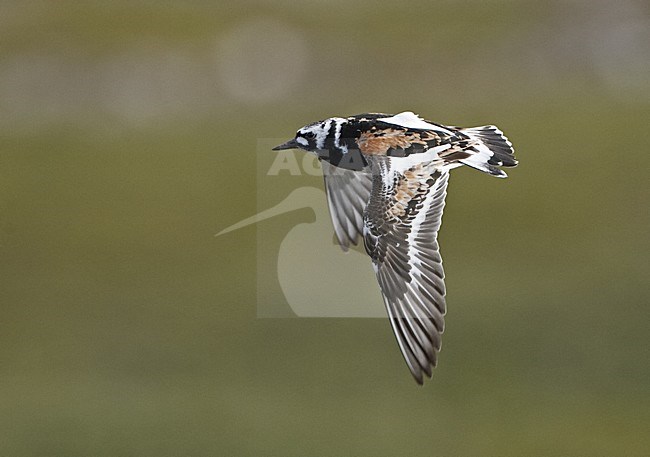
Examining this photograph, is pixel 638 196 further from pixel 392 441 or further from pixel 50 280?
pixel 50 280

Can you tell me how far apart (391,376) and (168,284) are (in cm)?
456

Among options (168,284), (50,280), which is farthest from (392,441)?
(50,280)

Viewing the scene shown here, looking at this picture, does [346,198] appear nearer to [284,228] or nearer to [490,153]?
[490,153]

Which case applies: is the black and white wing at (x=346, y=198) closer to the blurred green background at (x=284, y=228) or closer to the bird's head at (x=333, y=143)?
the bird's head at (x=333, y=143)

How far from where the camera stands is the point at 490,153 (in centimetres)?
763

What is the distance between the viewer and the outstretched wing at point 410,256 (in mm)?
7016

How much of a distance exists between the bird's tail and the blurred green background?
649cm

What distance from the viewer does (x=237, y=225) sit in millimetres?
19516

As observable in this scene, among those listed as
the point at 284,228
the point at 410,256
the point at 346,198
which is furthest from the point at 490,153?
the point at 284,228

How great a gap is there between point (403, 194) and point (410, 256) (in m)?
0.38

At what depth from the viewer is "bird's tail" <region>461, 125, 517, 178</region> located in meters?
7.39

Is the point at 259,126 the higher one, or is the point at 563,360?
the point at 259,126

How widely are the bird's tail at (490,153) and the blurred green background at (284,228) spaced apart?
6.49 m

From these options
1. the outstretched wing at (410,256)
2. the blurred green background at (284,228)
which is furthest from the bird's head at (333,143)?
the blurred green background at (284,228)
